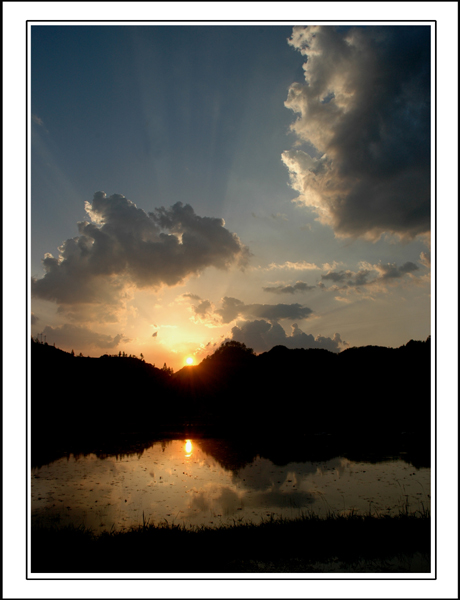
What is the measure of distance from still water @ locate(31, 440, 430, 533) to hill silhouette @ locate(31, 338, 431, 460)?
16705 mm

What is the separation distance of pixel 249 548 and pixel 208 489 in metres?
8.75

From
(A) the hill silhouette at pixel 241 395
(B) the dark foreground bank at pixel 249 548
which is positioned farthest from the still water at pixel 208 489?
(A) the hill silhouette at pixel 241 395

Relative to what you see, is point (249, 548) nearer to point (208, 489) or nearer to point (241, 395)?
point (208, 489)

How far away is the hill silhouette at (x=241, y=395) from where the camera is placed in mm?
50969

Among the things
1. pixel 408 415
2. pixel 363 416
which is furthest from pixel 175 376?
pixel 408 415

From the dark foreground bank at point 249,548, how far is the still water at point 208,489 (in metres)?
1.49

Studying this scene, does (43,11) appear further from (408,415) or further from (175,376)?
(175,376)

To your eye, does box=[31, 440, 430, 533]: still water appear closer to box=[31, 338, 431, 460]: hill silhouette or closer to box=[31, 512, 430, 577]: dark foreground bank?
box=[31, 512, 430, 577]: dark foreground bank

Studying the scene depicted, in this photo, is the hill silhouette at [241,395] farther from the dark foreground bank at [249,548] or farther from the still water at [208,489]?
the dark foreground bank at [249,548]

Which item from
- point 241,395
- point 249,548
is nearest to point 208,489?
point 249,548

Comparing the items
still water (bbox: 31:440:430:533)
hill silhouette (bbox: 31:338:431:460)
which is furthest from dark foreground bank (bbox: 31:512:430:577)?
hill silhouette (bbox: 31:338:431:460)

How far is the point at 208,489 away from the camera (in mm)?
19203

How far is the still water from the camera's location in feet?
48.3

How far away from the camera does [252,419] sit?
61.3m
